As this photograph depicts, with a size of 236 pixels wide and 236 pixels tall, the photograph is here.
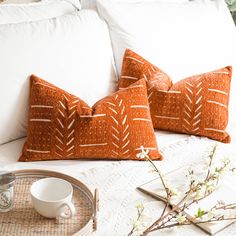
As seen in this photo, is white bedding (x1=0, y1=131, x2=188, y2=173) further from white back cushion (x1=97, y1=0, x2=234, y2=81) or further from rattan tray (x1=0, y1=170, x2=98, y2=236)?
white back cushion (x1=97, y1=0, x2=234, y2=81)

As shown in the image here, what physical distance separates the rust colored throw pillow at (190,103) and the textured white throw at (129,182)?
0.19 feet

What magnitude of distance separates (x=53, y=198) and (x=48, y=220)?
0.22 feet

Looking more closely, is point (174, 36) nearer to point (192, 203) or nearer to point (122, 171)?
point (122, 171)

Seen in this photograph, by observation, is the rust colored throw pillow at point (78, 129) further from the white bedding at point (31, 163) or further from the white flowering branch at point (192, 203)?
the white flowering branch at point (192, 203)

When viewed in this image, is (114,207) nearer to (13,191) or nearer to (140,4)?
(13,191)

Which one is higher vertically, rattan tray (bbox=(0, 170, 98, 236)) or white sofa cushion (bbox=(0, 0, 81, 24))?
white sofa cushion (bbox=(0, 0, 81, 24))

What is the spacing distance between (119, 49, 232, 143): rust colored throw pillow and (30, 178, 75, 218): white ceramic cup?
0.67 metres

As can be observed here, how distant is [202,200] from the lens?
54.3 inches

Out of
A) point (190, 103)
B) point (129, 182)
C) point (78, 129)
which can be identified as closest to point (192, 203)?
point (129, 182)

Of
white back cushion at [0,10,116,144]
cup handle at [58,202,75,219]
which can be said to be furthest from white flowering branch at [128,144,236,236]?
white back cushion at [0,10,116,144]

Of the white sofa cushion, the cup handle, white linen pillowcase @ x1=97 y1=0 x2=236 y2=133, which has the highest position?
the white sofa cushion

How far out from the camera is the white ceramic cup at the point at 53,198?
1180mm

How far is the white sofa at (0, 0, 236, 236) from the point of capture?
156 cm

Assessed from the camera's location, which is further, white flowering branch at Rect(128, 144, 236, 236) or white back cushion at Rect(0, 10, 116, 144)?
white back cushion at Rect(0, 10, 116, 144)
